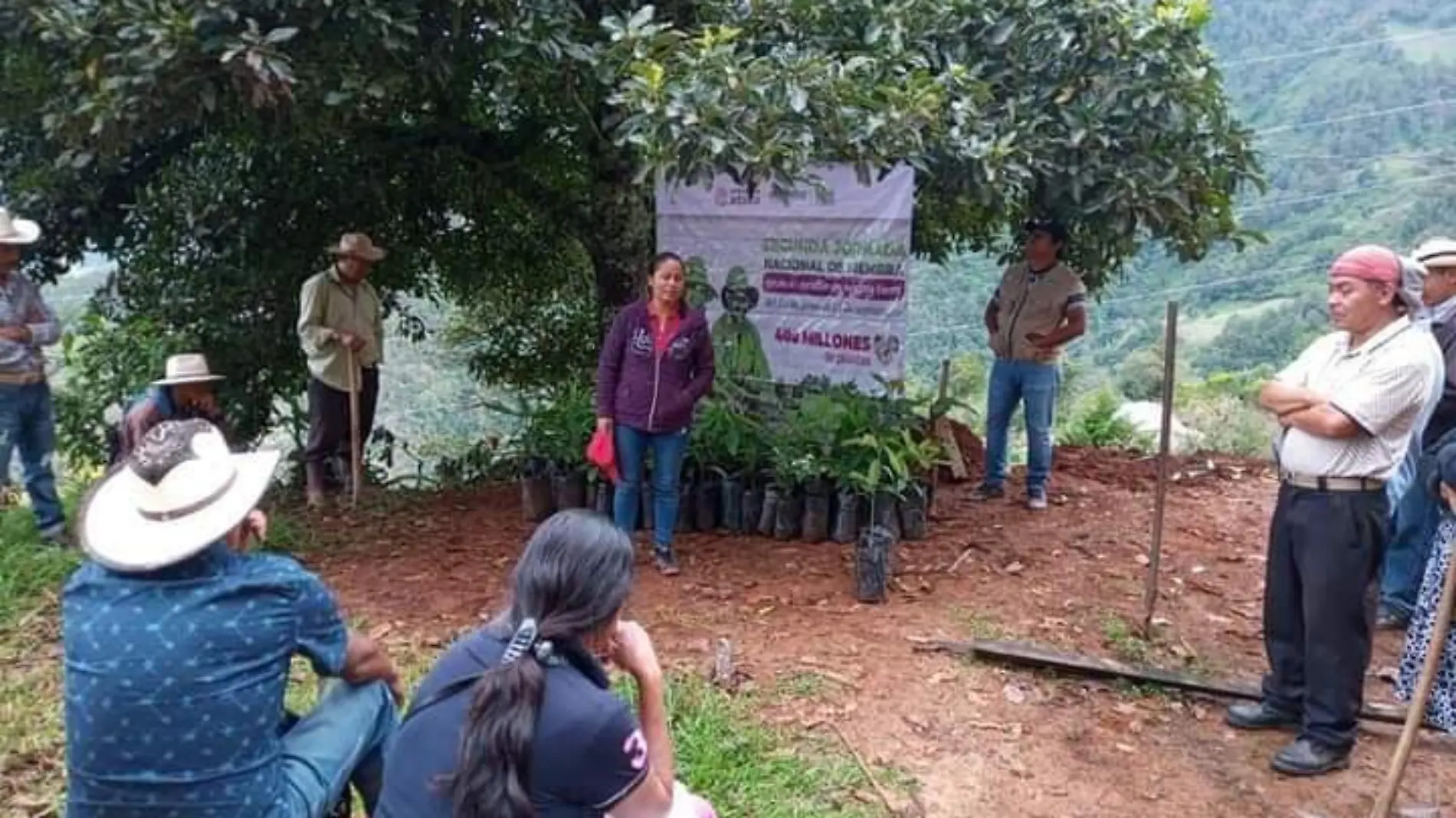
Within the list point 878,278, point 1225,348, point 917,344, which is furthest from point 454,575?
point 1225,348

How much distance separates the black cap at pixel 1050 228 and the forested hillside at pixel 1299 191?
5.04m

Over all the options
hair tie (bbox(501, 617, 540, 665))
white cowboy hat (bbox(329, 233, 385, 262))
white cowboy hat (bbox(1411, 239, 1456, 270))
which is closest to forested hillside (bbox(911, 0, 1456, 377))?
white cowboy hat (bbox(329, 233, 385, 262))

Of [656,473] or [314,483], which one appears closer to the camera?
[656,473]

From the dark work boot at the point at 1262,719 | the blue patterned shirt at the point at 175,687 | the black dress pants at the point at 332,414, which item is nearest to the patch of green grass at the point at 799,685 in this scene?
the dark work boot at the point at 1262,719

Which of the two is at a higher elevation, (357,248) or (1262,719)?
(357,248)

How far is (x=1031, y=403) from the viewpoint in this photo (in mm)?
6320

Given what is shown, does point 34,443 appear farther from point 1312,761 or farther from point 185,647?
point 1312,761

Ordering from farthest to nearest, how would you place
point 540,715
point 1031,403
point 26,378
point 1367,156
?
point 1367,156 → point 1031,403 → point 26,378 → point 540,715

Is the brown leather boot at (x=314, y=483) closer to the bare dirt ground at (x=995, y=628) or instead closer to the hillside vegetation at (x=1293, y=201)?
the bare dirt ground at (x=995, y=628)

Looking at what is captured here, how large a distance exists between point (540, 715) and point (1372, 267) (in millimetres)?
2821

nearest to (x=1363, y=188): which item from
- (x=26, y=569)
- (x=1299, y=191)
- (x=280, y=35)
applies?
(x=1299, y=191)

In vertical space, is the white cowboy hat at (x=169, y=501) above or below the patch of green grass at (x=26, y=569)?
above

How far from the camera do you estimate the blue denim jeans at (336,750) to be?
2.38 metres

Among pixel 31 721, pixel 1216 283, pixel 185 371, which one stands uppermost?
pixel 1216 283
